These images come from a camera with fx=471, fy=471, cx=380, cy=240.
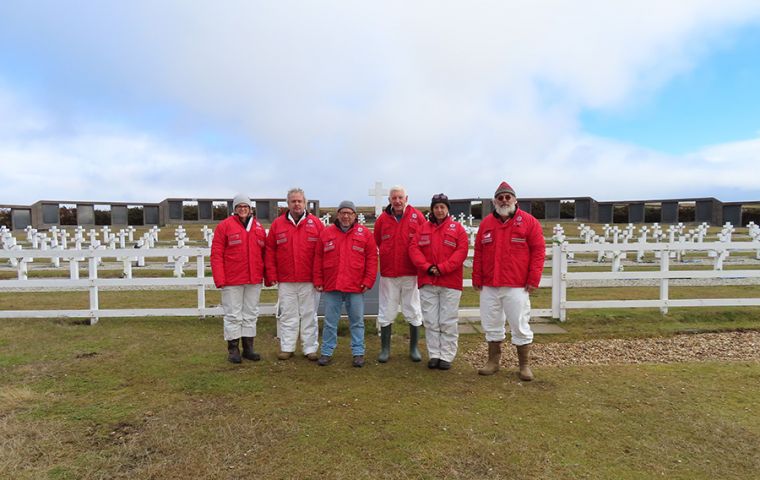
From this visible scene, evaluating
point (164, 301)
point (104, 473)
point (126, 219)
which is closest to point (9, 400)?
point (104, 473)

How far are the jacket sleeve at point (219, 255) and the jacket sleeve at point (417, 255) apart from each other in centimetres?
199

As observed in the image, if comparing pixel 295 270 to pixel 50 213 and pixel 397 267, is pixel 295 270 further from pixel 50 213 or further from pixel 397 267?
pixel 50 213

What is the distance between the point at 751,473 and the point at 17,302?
35.3 ft

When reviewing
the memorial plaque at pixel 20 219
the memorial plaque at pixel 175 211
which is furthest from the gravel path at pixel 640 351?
the memorial plaque at pixel 20 219

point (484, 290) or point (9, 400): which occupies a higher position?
point (484, 290)

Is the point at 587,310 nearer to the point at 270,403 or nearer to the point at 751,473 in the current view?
the point at 751,473

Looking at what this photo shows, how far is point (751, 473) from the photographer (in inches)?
113

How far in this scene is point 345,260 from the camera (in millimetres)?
4906

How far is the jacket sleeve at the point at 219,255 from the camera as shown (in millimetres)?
4953

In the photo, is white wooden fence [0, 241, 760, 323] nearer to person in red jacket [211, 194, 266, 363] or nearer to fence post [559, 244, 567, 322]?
fence post [559, 244, 567, 322]

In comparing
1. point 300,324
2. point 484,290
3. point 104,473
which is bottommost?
point 104,473

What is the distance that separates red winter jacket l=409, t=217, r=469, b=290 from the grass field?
944 mm

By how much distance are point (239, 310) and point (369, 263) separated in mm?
1527

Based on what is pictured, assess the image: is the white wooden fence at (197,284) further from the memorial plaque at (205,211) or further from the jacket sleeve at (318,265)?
the memorial plaque at (205,211)
